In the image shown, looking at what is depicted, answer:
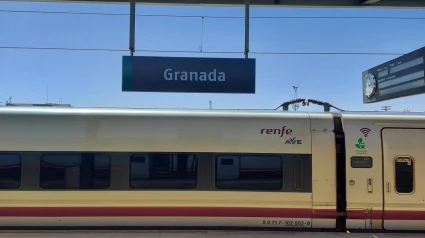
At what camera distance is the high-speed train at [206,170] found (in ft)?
24.1

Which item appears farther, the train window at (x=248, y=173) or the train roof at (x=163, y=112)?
the train roof at (x=163, y=112)

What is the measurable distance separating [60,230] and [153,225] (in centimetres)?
164

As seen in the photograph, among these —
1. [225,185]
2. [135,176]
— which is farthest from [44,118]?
[225,185]

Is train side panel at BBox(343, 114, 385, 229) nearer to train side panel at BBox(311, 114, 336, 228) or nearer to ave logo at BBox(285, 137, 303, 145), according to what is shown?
train side panel at BBox(311, 114, 336, 228)

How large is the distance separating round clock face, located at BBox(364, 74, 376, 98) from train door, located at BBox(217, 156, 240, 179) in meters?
11.1

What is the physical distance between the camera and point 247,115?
7.67 meters

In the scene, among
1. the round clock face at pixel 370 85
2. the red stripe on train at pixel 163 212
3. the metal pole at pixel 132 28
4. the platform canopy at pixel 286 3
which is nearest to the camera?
the red stripe on train at pixel 163 212

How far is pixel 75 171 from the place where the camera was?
24.3 feet

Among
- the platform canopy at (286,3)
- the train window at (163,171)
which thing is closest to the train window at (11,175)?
the train window at (163,171)

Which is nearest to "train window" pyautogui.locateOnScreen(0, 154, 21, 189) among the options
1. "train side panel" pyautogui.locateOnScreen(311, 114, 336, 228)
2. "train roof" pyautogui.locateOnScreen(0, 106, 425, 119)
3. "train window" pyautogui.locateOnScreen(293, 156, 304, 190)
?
"train roof" pyautogui.locateOnScreen(0, 106, 425, 119)

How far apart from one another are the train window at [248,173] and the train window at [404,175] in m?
2.12

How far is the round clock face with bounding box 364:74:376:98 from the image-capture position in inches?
654

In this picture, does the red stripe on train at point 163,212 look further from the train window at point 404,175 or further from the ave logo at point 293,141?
the train window at point 404,175

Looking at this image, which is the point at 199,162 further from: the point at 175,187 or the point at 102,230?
the point at 102,230
